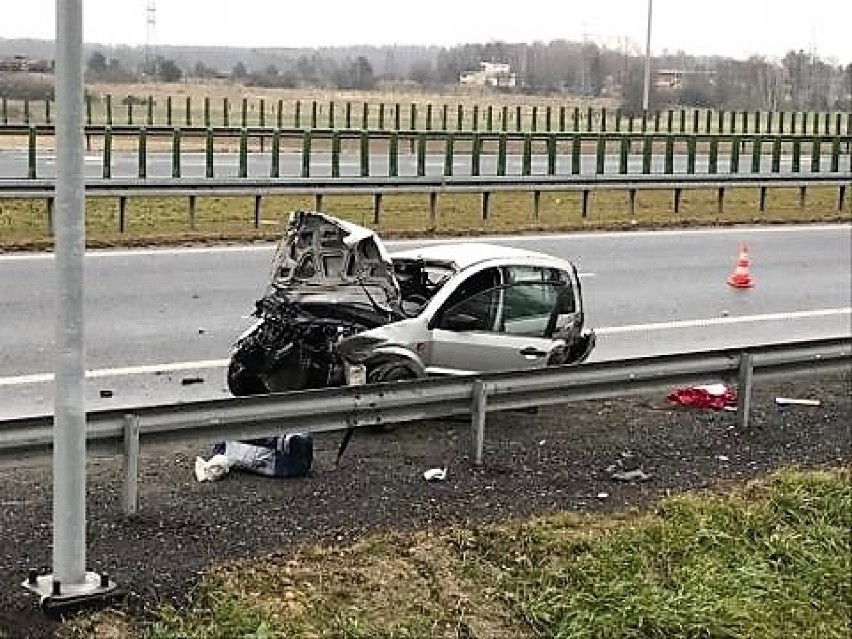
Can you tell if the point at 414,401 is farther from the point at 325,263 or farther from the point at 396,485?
the point at 325,263

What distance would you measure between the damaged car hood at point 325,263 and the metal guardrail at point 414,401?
1.35m

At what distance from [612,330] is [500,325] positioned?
194 inches

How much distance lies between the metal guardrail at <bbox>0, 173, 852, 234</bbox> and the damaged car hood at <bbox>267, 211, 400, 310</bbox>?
9.55m

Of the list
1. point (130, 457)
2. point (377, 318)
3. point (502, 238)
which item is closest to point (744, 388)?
point (377, 318)

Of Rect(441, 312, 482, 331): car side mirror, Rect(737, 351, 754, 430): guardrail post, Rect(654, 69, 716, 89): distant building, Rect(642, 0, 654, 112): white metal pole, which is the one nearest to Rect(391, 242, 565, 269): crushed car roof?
Rect(441, 312, 482, 331): car side mirror

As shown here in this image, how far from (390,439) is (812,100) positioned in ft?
92.0

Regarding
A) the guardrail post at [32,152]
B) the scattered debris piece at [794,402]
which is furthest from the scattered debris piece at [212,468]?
the guardrail post at [32,152]

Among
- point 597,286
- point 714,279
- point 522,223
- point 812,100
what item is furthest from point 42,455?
point 812,100

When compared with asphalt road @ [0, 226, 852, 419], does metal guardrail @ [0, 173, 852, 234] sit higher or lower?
higher

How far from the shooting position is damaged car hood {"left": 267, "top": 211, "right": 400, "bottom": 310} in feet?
33.8

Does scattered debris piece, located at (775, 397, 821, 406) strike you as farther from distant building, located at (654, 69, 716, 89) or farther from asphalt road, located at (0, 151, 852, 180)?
distant building, located at (654, 69, 716, 89)

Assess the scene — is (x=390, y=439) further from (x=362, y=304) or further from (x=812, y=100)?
(x=812, y=100)

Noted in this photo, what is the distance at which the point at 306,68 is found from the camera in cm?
4678

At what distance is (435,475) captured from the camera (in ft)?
30.2
